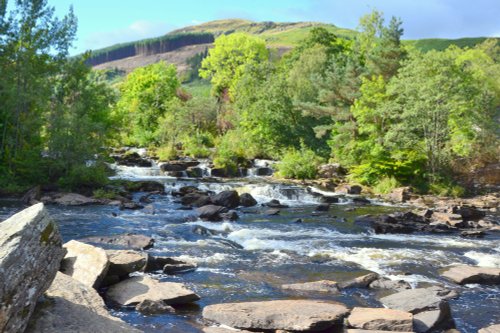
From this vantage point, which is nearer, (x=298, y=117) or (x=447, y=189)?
(x=447, y=189)

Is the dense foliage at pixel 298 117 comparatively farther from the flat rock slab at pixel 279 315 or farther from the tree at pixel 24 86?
the flat rock slab at pixel 279 315

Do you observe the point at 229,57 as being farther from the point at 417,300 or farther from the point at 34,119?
the point at 417,300

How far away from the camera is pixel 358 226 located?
22172 millimetres

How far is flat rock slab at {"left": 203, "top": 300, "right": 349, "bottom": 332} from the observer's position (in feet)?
32.0

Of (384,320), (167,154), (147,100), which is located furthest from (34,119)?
(147,100)

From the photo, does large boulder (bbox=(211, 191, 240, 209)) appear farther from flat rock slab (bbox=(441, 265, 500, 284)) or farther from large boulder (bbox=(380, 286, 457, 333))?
large boulder (bbox=(380, 286, 457, 333))

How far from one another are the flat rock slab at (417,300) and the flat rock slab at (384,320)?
92 cm

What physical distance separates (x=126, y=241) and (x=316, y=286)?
7.53m

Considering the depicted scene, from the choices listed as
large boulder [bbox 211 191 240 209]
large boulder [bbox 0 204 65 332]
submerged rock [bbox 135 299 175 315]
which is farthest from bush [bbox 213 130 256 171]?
large boulder [bbox 0 204 65 332]

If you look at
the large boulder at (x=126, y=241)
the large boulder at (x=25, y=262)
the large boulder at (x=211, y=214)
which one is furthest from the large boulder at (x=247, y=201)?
the large boulder at (x=25, y=262)

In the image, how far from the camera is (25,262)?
7.29 meters

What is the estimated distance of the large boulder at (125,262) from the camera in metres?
12.4

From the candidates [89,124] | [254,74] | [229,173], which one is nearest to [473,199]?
[229,173]

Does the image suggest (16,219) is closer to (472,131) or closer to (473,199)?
(473,199)
